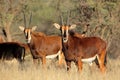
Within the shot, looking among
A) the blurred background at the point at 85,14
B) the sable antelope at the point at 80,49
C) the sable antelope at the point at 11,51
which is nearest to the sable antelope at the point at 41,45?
the sable antelope at the point at 11,51

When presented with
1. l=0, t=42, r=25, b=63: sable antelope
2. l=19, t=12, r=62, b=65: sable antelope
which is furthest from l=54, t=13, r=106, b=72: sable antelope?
l=0, t=42, r=25, b=63: sable antelope

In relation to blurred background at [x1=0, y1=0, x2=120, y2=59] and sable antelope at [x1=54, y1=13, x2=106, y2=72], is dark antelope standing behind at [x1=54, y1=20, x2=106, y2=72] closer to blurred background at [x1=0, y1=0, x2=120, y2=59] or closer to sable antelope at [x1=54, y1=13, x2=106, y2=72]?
sable antelope at [x1=54, y1=13, x2=106, y2=72]

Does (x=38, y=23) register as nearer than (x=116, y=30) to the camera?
No

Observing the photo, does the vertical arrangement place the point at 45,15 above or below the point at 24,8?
below

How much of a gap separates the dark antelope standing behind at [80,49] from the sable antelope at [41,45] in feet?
8.74

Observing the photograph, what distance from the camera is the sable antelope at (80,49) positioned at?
15.1 m

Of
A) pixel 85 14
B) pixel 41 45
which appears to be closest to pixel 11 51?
pixel 41 45

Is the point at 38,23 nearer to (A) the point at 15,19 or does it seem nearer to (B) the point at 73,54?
(A) the point at 15,19

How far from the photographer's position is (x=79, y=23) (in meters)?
23.4

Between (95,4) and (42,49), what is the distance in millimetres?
4821

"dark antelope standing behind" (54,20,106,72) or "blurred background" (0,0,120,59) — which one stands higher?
"dark antelope standing behind" (54,20,106,72)

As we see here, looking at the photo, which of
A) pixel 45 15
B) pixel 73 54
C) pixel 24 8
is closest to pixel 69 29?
pixel 73 54

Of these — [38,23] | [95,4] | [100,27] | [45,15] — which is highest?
[95,4]

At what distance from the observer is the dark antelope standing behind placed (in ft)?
49.4
